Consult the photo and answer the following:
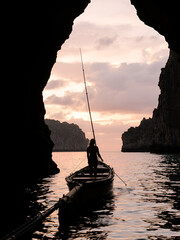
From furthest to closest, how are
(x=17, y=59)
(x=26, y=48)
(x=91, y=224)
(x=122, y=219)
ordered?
(x=26, y=48) → (x=17, y=59) → (x=122, y=219) → (x=91, y=224)

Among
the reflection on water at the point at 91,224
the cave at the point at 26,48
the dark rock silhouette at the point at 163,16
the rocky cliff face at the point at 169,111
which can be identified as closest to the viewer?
the reflection on water at the point at 91,224

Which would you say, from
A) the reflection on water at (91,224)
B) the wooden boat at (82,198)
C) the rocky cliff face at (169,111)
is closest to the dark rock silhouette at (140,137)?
the rocky cliff face at (169,111)

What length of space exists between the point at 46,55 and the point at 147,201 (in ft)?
58.6

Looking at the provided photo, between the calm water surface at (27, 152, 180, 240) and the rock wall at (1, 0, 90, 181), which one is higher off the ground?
the rock wall at (1, 0, 90, 181)

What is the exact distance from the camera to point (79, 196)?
39.7ft

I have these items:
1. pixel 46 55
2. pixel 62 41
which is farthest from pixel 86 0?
pixel 46 55

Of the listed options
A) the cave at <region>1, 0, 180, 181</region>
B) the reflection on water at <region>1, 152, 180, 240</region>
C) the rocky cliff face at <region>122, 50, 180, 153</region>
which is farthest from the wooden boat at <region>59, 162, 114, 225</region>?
the rocky cliff face at <region>122, 50, 180, 153</region>

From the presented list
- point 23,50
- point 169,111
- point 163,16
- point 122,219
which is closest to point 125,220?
point 122,219

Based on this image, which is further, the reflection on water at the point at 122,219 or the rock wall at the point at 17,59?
the rock wall at the point at 17,59

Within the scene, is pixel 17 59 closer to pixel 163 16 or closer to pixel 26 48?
pixel 26 48

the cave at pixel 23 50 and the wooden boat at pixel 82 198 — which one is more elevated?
the cave at pixel 23 50

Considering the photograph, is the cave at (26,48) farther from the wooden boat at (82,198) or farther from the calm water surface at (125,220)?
the calm water surface at (125,220)

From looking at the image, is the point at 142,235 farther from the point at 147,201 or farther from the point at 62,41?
the point at 62,41

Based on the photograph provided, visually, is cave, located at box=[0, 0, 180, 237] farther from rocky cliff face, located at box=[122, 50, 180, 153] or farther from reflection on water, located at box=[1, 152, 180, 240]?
rocky cliff face, located at box=[122, 50, 180, 153]
